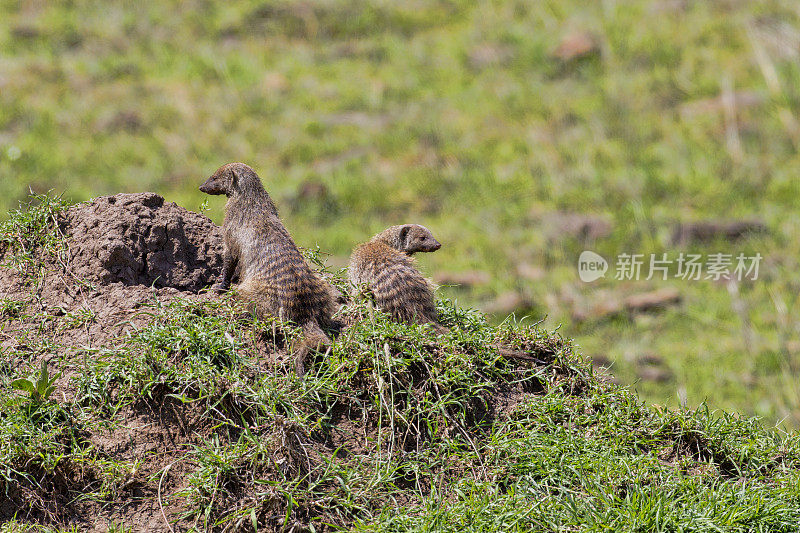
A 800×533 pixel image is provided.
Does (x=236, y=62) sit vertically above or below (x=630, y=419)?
above

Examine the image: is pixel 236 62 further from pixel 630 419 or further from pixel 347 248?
pixel 630 419

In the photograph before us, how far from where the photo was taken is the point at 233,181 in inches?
200

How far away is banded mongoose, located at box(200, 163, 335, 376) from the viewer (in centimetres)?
445

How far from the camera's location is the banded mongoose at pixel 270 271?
4449mm

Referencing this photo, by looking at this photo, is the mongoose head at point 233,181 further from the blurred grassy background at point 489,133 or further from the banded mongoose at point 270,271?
the blurred grassy background at point 489,133

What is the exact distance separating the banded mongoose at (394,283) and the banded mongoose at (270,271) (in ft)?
0.70

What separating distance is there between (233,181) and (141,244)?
628mm

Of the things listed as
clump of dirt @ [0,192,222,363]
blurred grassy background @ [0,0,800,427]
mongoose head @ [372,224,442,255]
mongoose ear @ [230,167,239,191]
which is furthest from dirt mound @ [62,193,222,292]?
blurred grassy background @ [0,0,800,427]

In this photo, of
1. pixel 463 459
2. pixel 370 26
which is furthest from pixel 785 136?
pixel 463 459

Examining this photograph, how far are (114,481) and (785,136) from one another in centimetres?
870

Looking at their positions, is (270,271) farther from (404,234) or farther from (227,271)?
(404,234)

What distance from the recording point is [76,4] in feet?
41.1

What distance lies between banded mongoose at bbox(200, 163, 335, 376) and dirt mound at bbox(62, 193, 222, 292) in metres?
0.18

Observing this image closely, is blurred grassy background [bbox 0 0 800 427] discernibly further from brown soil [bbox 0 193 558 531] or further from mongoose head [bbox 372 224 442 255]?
brown soil [bbox 0 193 558 531]
